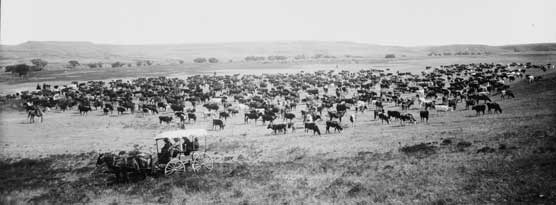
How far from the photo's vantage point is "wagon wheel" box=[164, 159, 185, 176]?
14.5m

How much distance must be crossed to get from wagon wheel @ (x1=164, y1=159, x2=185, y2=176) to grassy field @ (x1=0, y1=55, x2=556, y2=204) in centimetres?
40

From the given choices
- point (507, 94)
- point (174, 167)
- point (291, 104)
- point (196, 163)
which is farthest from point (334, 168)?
point (507, 94)

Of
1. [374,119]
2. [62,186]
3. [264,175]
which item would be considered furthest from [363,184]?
[374,119]

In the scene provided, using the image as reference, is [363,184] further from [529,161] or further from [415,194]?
[529,161]

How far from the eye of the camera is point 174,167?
14695 mm

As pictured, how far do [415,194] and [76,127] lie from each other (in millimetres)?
25611

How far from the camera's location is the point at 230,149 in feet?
64.1

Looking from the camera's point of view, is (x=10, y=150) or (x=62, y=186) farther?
(x=10, y=150)

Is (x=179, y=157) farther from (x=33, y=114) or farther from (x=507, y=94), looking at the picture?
(x=507, y=94)

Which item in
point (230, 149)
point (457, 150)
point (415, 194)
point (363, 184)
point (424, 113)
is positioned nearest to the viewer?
point (415, 194)

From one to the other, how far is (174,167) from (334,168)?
618 cm

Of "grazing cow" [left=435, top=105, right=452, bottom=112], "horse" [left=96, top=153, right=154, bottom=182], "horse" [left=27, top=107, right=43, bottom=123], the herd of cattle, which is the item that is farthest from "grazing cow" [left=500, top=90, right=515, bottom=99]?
"horse" [left=27, top=107, right=43, bottom=123]

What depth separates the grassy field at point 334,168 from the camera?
11625mm

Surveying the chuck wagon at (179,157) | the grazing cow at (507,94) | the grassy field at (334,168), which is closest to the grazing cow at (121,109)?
the grassy field at (334,168)
